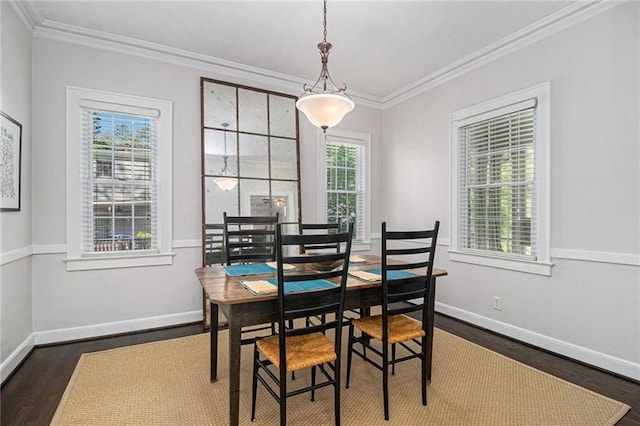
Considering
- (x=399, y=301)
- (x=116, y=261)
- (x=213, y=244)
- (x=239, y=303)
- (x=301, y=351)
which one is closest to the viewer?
(x=239, y=303)

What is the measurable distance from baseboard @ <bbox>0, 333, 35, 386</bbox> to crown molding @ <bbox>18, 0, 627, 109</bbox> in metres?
2.80

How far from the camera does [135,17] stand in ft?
9.93

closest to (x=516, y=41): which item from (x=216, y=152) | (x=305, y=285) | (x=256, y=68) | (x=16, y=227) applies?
(x=256, y=68)

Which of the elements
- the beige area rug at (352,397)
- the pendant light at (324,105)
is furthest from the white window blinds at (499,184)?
the pendant light at (324,105)

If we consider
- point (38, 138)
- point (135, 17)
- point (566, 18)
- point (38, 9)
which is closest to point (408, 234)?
point (566, 18)

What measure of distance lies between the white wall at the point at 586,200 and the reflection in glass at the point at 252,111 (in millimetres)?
2547

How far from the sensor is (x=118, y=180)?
137 inches

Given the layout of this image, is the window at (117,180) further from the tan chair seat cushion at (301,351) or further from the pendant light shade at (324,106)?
the tan chair seat cushion at (301,351)

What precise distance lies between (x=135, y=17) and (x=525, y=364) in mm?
4579

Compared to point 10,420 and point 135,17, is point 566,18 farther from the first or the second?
point 10,420

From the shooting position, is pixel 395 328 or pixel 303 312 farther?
pixel 395 328

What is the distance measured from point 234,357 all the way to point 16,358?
216 centimetres

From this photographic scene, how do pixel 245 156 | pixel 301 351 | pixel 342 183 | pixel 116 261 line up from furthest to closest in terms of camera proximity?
pixel 342 183, pixel 245 156, pixel 116 261, pixel 301 351

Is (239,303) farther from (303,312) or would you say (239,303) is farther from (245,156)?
(245,156)
